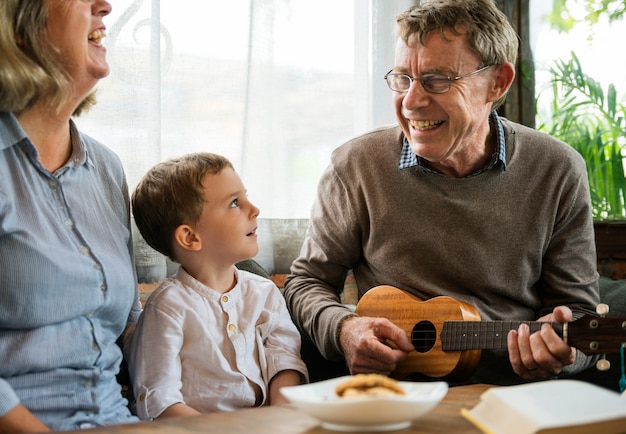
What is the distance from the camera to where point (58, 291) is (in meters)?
1.57

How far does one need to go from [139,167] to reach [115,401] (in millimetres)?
819

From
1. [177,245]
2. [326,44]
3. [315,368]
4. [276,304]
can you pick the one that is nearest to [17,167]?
[177,245]

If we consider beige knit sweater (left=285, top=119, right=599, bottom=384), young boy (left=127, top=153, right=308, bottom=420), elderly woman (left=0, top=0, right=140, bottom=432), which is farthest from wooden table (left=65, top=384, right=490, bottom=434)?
beige knit sweater (left=285, top=119, right=599, bottom=384)

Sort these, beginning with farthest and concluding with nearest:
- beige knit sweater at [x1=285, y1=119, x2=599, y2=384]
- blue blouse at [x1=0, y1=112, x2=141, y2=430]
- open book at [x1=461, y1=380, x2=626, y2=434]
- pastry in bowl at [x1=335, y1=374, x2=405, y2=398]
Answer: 1. beige knit sweater at [x1=285, y1=119, x2=599, y2=384]
2. blue blouse at [x1=0, y1=112, x2=141, y2=430]
3. pastry in bowl at [x1=335, y1=374, x2=405, y2=398]
4. open book at [x1=461, y1=380, x2=626, y2=434]

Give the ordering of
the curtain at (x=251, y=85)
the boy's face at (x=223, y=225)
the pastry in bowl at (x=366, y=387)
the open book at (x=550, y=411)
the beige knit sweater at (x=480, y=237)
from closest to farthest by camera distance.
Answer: the open book at (x=550, y=411) → the pastry in bowl at (x=366, y=387) → the boy's face at (x=223, y=225) → the beige knit sweater at (x=480, y=237) → the curtain at (x=251, y=85)

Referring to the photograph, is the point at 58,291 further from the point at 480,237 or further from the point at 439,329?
the point at 480,237

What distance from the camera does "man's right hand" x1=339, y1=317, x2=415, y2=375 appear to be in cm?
189

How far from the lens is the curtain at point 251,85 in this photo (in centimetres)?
232

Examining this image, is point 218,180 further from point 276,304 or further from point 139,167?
point 139,167

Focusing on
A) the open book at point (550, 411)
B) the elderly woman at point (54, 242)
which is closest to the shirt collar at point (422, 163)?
A: the elderly woman at point (54, 242)

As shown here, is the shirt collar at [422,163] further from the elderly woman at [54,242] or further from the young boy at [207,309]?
the elderly woman at [54,242]

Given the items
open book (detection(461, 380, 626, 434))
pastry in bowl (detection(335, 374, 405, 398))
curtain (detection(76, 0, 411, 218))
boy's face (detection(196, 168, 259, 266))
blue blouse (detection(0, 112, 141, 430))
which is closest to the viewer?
open book (detection(461, 380, 626, 434))

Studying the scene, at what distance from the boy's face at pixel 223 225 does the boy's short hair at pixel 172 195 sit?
0.07 ft

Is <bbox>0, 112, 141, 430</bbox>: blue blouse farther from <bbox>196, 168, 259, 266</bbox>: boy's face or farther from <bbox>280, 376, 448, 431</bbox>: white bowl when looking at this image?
<bbox>280, 376, 448, 431</bbox>: white bowl
